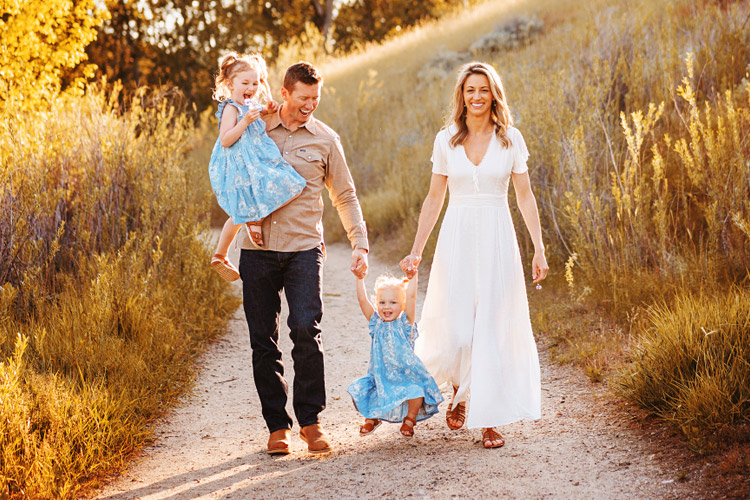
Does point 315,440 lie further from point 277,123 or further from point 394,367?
point 277,123

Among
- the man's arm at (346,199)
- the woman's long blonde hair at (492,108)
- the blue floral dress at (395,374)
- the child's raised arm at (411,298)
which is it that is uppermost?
the woman's long blonde hair at (492,108)

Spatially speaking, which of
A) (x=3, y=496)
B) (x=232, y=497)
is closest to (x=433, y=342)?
(x=232, y=497)

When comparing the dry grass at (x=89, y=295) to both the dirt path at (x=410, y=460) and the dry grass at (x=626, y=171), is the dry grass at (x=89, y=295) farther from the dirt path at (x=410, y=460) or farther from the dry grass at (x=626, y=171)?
the dry grass at (x=626, y=171)

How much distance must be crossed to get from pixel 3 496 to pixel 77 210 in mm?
3675

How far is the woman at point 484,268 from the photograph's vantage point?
3725 mm

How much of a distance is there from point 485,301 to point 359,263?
68cm

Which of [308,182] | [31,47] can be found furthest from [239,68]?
[31,47]

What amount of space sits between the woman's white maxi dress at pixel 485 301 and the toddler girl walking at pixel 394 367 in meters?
0.13

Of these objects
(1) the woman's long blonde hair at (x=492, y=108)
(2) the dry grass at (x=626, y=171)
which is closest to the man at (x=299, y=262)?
(1) the woman's long blonde hair at (x=492, y=108)

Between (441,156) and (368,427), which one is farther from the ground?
(441,156)

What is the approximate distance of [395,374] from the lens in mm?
3832

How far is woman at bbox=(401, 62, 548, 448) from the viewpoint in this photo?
12.2 feet

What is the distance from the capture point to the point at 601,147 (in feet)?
23.7

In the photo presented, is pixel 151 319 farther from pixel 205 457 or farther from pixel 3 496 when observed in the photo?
pixel 3 496
